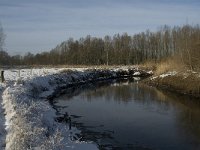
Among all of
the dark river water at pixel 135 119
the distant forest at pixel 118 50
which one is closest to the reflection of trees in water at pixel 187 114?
the dark river water at pixel 135 119

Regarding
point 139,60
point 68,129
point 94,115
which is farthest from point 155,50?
point 68,129

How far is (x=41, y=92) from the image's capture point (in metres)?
34.1

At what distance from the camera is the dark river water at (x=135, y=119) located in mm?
17955

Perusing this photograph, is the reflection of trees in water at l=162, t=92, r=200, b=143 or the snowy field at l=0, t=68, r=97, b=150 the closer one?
the snowy field at l=0, t=68, r=97, b=150

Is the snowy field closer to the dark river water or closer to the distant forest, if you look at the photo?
the dark river water

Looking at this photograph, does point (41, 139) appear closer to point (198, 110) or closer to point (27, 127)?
point (27, 127)

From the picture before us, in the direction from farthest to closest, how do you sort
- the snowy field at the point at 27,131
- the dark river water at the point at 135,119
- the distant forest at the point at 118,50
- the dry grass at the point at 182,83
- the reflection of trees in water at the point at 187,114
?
the distant forest at the point at 118,50, the dry grass at the point at 182,83, the reflection of trees in water at the point at 187,114, the dark river water at the point at 135,119, the snowy field at the point at 27,131

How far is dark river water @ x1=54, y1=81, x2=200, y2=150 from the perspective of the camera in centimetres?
1795

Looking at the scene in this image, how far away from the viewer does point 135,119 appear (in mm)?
23875

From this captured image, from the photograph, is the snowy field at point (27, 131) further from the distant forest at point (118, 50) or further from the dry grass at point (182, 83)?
the distant forest at point (118, 50)

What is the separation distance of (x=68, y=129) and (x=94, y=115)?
6.74 meters

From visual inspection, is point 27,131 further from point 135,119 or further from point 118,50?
point 118,50

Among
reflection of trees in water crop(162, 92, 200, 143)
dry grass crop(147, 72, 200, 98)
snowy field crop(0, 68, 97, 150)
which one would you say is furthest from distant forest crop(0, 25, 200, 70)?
snowy field crop(0, 68, 97, 150)

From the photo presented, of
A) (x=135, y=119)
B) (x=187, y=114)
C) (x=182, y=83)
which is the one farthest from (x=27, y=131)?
(x=182, y=83)
